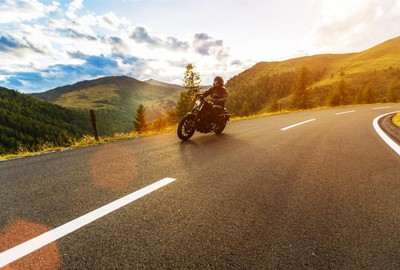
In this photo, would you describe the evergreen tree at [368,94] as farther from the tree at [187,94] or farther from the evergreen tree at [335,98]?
the tree at [187,94]

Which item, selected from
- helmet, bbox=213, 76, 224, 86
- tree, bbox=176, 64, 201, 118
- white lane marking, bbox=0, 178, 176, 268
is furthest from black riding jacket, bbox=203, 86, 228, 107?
tree, bbox=176, 64, 201, 118

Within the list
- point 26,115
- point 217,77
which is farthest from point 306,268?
point 26,115

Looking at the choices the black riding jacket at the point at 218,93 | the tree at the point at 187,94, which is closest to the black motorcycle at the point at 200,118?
the black riding jacket at the point at 218,93

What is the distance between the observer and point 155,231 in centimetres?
262

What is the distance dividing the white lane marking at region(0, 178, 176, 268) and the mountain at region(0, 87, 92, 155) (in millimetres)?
96860

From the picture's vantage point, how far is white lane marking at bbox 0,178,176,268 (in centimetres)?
219

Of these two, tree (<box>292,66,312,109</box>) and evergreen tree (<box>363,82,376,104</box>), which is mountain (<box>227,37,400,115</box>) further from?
tree (<box>292,66,312,109</box>)

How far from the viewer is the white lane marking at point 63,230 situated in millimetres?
2186

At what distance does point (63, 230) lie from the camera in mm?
2609

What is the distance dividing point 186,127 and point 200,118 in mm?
597

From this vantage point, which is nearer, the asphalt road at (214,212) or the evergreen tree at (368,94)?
the asphalt road at (214,212)

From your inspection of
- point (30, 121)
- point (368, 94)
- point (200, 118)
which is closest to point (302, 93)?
point (368, 94)

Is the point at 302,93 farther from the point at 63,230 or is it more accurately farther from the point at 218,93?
the point at 63,230

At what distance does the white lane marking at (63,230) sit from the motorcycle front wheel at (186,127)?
14.8 feet
